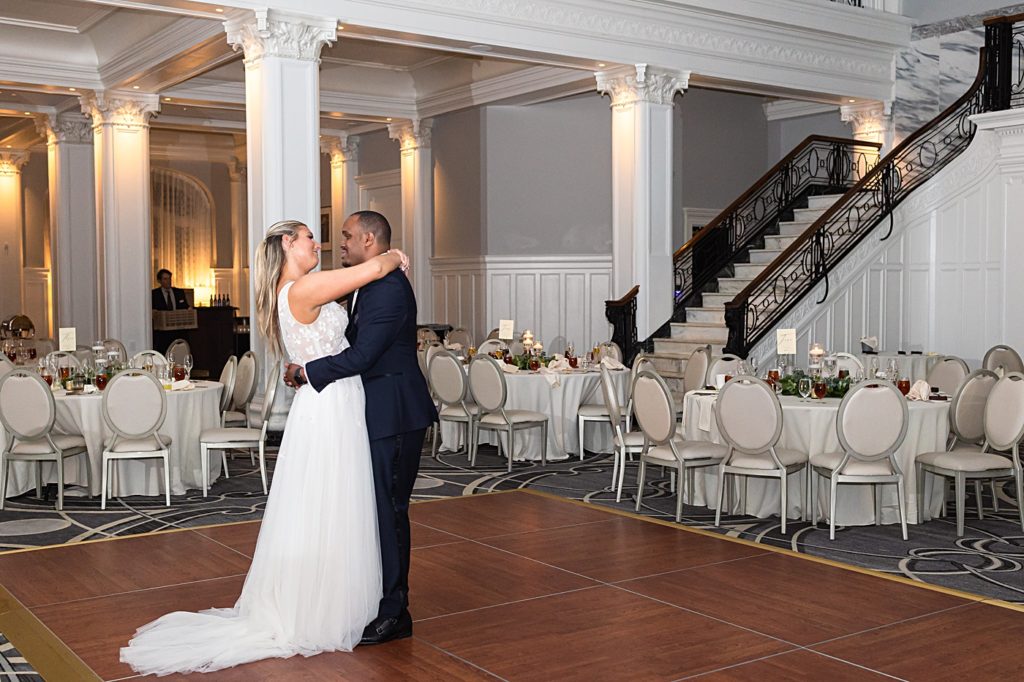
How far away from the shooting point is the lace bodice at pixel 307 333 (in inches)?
182

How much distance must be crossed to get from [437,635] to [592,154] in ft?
36.8

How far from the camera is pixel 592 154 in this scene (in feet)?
50.2

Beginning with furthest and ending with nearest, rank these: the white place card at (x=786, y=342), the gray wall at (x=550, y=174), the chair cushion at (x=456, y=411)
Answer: the gray wall at (x=550, y=174)
the chair cushion at (x=456, y=411)
the white place card at (x=786, y=342)

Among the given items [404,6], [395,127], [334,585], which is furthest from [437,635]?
[395,127]

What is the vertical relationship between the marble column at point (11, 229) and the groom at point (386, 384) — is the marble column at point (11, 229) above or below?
above

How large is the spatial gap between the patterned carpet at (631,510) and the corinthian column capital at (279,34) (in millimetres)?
3687

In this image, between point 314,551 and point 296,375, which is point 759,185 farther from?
point 314,551

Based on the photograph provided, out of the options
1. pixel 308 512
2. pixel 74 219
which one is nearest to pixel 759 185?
pixel 74 219

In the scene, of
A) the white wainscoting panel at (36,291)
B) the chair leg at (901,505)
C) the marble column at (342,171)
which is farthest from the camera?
the white wainscoting panel at (36,291)

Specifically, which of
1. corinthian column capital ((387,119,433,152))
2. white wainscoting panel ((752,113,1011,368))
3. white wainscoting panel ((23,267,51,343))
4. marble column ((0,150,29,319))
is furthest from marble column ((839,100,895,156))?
white wainscoting panel ((23,267,51,343))

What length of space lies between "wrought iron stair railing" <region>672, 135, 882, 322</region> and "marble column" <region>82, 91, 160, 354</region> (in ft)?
22.0

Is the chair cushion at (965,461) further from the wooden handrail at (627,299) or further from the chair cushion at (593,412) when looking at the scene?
the wooden handrail at (627,299)

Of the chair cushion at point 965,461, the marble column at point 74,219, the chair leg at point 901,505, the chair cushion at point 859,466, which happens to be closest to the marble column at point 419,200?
the marble column at point 74,219

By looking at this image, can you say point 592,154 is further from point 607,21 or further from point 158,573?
point 158,573
